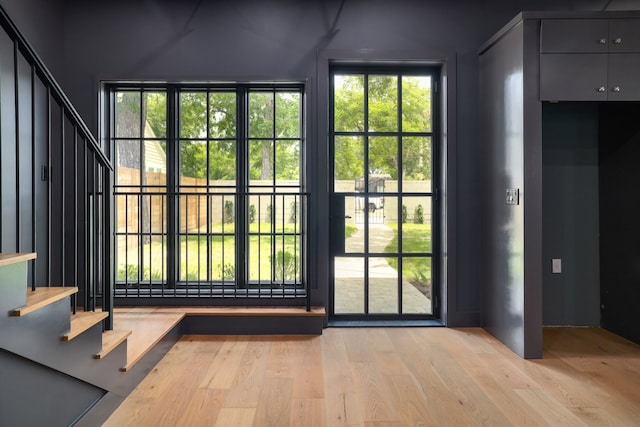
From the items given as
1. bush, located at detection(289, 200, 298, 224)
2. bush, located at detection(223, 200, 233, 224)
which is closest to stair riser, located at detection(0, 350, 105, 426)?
bush, located at detection(223, 200, 233, 224)

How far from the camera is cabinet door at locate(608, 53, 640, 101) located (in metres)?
2.74

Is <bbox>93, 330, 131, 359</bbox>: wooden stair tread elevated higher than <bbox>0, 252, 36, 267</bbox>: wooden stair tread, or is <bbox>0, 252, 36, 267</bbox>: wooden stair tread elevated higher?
<bbox>0, 252, 36, 267</bbox>: wooden stair tread

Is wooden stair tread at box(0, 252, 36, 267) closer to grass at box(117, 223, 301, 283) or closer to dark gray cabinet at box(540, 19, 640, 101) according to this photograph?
grass at box(117, 223, 301, 283)

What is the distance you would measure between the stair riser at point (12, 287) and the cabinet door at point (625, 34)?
343 centimetres

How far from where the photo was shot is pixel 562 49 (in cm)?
275

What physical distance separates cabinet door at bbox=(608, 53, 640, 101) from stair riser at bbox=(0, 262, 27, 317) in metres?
3.33

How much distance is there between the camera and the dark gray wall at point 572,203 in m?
3.34

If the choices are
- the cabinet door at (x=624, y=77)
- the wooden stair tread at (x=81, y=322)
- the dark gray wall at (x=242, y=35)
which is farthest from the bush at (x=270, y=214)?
the cabinet door at (x=624, y=77)

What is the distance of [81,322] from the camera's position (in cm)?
186

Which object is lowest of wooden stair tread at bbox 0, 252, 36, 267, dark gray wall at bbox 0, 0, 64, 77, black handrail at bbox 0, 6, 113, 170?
wooden stair tread at bbox 0, 252, 36, 267

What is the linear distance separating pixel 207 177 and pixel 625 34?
123 inches

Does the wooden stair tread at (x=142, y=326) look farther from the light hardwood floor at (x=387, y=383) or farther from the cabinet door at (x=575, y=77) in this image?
the cabinet door at (x=575, y=77)

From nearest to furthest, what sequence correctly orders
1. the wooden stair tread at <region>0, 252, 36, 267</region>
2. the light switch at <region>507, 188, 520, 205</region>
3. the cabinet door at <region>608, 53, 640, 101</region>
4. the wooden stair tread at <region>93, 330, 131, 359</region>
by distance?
the wooden stair tread at <region>0, 252, 36, 267</region>, the wooden stair tread at <region>93, 330, 131, 359</region>, the cabinet door at <region>608, 53, 640, 101</region>, the light switch at <region>507, 188, 520, 205</region>

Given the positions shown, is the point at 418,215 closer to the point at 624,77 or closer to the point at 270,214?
the point at 270,214
